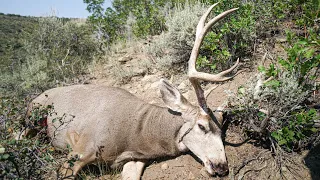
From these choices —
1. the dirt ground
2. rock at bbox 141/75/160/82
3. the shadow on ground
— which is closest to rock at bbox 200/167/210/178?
the dirt ground

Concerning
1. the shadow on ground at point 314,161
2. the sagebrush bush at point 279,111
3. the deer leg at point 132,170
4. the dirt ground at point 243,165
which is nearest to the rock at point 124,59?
the dirt ground at point 243,165

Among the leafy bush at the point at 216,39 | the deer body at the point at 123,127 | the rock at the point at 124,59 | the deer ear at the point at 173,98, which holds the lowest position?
the deer body at the point at 123,127

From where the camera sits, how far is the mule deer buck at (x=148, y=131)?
3.13 m

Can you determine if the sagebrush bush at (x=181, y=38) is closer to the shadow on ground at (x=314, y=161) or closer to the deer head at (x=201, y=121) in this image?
the deer head at (x=201, y=121)

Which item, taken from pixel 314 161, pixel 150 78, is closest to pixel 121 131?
pixel 314 161

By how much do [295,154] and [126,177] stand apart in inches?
84.3

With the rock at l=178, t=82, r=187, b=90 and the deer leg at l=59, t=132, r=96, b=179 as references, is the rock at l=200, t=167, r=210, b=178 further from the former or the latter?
the rock at l=178, t=82, r=187, b=90

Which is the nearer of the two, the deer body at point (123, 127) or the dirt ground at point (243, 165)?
the dirt ground at point (243, 165)

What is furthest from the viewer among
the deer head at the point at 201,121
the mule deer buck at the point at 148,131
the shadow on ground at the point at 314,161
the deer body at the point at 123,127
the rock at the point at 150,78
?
the rock at the point at 150,78

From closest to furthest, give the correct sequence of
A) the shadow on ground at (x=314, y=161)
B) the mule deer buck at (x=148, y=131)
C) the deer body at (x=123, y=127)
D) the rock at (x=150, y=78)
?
the shadow on ground at (x=314, y=161) → the mule deer buck at (x=148, y=131) → the deer body at (x=123, y=127) → the rock at (x=150, y=78)

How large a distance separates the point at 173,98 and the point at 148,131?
0.57m

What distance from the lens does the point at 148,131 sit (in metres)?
3.49

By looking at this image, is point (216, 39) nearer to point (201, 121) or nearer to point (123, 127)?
point (201, 121)

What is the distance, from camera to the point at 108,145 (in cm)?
332
